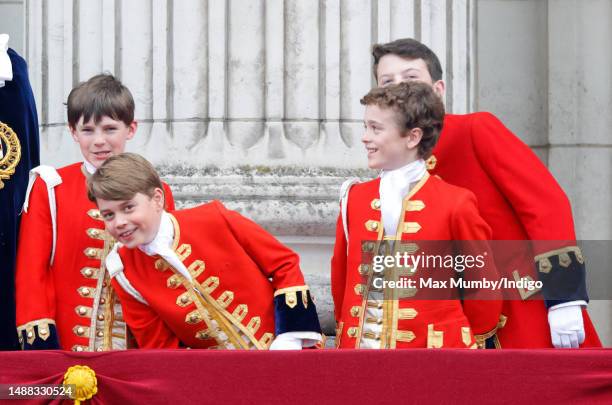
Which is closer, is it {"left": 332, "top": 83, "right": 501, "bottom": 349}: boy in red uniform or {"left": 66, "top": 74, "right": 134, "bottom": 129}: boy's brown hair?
{"left": 332, "top": 83, "right": 501, "bottom": 349}: boy in red uniform

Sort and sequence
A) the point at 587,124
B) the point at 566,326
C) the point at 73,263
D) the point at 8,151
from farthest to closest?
the point at 587,124 → the point at 8,151 → the point at 73,263 → the point at 566,326

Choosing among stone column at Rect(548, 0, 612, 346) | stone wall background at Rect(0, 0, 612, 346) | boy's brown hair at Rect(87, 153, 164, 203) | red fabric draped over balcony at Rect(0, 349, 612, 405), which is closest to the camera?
red fabric draped over balcony at Rect(0, 349, 612, 405)

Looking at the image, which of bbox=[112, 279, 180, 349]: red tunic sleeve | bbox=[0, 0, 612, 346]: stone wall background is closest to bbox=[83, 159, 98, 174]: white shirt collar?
bbox=[112, 279, 180, 349]: red tunic sleeve

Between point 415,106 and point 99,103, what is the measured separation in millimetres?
1035

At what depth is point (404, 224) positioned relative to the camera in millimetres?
4848

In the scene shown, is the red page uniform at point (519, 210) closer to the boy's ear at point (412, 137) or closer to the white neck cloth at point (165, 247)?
the boy's ear at point (412, 137)

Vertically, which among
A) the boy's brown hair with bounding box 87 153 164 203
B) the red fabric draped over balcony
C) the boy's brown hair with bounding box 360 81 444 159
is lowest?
the red fabric draped over balcony

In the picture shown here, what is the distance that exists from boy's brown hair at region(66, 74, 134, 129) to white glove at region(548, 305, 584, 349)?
59.9 inches

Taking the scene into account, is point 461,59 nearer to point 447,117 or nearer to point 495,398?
point 447,117

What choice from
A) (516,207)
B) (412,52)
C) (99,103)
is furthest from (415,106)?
(99,103)

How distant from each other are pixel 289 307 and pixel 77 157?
1655 mm

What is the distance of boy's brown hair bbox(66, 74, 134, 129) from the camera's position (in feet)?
16.6

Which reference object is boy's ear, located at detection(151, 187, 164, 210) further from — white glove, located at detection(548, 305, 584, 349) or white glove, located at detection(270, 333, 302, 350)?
white glove, located at detection(548, 305, 584, 349)

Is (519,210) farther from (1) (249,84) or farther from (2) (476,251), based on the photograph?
(1) (249,84)
